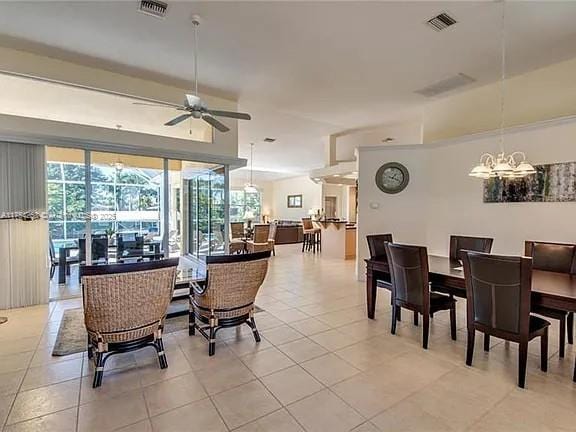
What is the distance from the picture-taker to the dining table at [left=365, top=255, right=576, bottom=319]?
234 cm

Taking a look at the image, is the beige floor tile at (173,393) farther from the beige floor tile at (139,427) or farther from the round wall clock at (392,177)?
the round wall clock at (392,177)

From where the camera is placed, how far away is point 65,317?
3.93 metres

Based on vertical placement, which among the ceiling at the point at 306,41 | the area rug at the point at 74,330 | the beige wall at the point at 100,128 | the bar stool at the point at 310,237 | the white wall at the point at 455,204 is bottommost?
the area rug at the point at 74,330

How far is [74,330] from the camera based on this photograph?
3.51m

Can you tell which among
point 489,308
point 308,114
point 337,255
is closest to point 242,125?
point 308,114

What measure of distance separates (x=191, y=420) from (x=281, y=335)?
1.48 m

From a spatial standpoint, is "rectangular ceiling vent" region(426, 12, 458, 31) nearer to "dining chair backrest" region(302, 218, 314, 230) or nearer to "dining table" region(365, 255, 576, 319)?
"dining table" region(365, 255, 576, 319)

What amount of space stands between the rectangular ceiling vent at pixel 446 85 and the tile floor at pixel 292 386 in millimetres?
3617

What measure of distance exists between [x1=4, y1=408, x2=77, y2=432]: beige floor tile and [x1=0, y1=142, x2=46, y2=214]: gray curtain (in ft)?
11.1

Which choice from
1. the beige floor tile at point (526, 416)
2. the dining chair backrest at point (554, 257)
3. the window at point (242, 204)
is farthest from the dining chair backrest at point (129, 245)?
the window at point (242, 204)

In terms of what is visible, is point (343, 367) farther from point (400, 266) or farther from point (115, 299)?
point (115, 299)

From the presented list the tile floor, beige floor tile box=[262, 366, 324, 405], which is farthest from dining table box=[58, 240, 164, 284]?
beige floor tile box=[262, 366, 324, 405]

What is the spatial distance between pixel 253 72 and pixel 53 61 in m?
2.70

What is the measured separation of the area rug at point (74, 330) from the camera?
3.05 m
